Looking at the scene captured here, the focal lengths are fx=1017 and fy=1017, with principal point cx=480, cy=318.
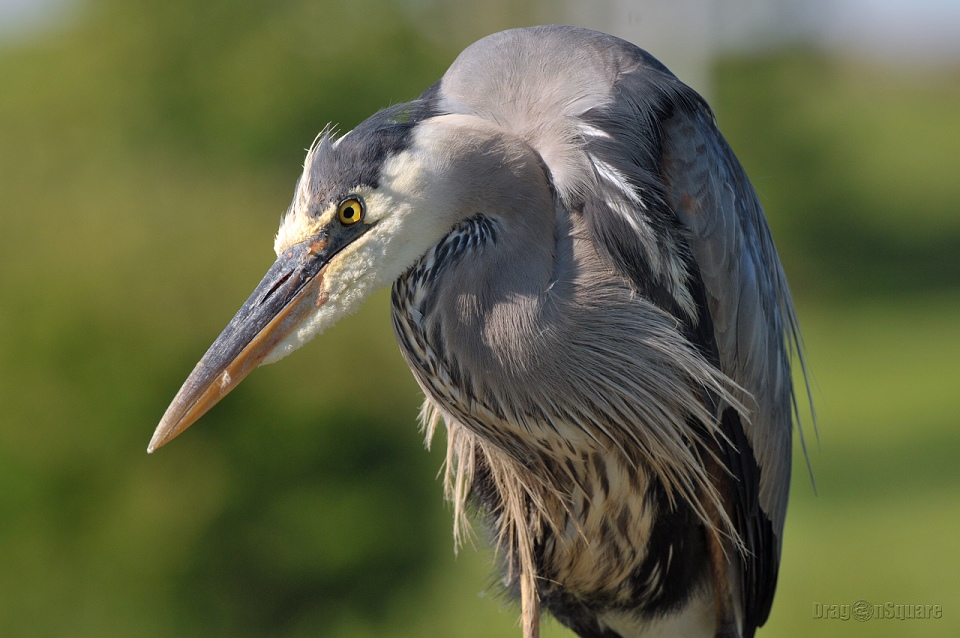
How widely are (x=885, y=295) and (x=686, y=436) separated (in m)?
13.6

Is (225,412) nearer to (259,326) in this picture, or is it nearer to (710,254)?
(259,326)

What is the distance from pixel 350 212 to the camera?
1.92 m

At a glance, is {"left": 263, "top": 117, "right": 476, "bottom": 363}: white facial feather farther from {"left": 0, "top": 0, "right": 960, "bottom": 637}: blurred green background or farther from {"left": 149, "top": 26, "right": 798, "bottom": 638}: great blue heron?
{"left": 0, "top": 0, "right": 960, "bottom": 637}: blurred green background

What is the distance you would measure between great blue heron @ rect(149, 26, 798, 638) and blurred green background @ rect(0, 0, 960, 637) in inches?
22.9

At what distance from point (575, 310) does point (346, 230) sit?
0.47 m

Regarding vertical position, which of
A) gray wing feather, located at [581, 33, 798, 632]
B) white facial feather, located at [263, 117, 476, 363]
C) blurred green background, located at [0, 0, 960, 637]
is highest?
white facial feather, located at [263, 117, 476, 363]

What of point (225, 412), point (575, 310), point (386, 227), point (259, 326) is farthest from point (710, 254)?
point (225, 412)

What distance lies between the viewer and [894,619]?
18.5ft

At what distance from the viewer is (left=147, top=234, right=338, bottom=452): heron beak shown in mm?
1942

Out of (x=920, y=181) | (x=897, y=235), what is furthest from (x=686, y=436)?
(x=920, y=181)

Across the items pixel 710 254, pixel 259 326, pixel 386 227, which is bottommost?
pixel 710 254

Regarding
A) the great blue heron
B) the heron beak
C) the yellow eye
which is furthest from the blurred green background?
the yellow eye

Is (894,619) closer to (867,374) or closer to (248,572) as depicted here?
(248,572)

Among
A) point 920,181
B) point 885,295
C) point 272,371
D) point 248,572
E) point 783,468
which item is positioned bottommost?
point 920,181
